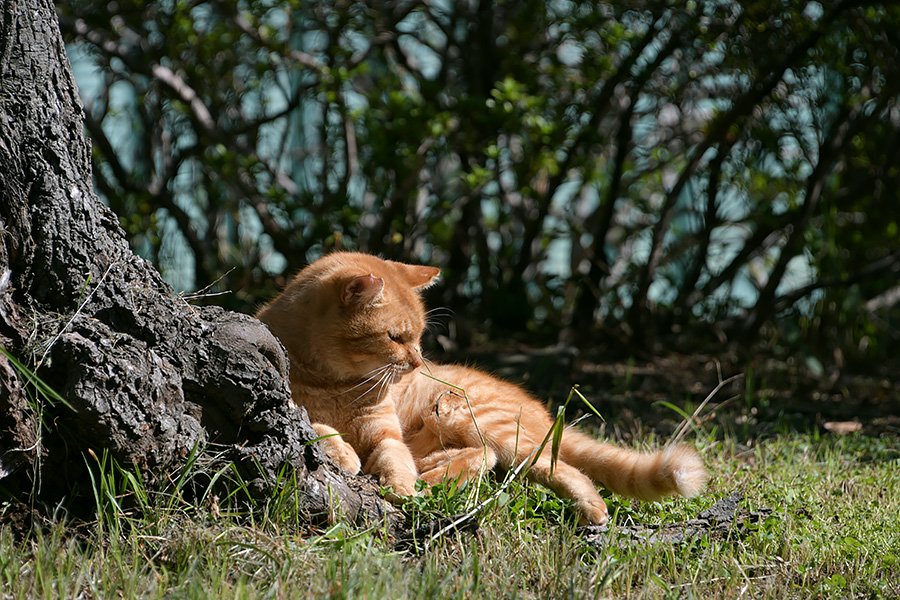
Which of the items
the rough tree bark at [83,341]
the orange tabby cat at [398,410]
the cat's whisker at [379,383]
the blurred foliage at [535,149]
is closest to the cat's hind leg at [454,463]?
the orange tabby cat at [398,410]

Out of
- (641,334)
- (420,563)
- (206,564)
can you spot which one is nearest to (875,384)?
(641,334)

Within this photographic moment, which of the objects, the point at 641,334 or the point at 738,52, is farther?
the point at 641,334

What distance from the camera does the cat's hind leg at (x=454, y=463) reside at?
2578 mm

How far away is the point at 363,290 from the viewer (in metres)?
2.65

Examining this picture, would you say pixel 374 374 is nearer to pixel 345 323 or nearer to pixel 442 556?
pixel 345 323

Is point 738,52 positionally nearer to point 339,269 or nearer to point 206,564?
point 339,269

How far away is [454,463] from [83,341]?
4.30ft

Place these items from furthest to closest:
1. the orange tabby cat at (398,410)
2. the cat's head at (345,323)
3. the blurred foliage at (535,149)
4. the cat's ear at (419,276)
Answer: the blurred foliage at (535,149), the cat's ear at (419,276), the cat's head at (345,323), the orange tabby cat at (398,410)

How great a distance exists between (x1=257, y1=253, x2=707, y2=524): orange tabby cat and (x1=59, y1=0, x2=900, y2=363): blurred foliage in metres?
1.99

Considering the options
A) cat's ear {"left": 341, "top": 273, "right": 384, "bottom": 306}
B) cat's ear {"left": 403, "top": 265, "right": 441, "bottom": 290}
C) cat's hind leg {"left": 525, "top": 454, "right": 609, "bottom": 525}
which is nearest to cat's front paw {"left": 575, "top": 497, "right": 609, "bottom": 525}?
cat's hind leg {"left": 525, "top": 454, "right": 609, "bottom": 525}

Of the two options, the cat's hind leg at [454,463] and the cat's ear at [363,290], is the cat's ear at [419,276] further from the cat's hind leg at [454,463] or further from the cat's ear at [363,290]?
the cat's hind leg at [454,463]

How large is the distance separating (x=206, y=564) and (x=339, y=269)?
1.26 metres

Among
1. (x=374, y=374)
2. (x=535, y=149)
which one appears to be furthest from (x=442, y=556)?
(x=535, y=149)

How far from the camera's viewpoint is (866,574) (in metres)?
2.16
